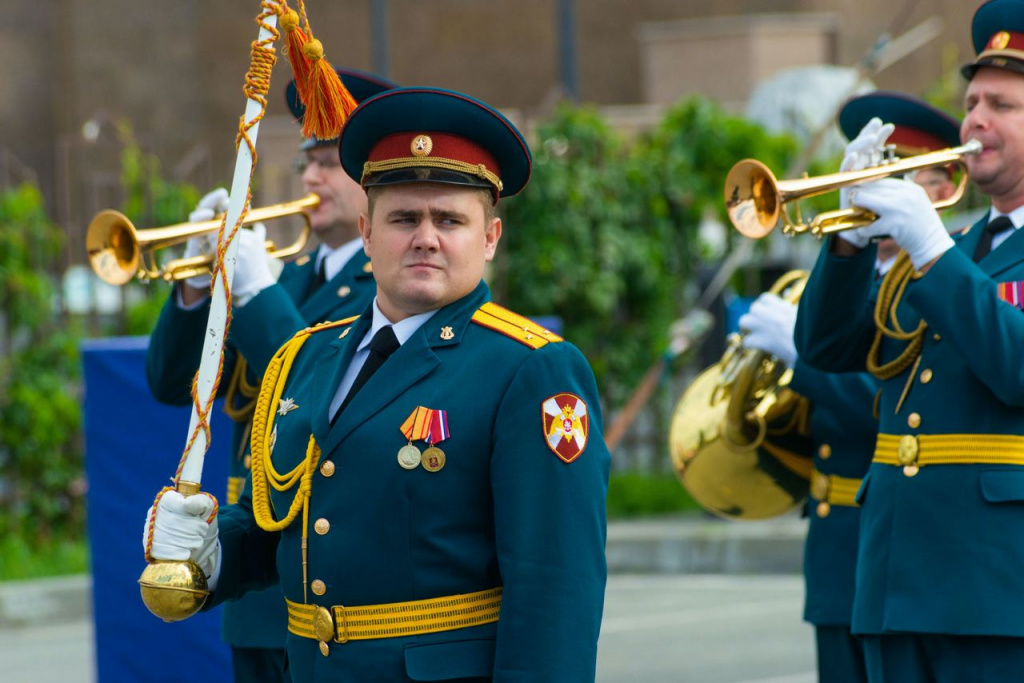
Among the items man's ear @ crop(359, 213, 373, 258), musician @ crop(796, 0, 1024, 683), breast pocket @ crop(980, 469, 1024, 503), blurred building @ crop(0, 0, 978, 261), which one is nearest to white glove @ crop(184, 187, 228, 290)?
man's ear @ crop(359, 213, 373, 258)

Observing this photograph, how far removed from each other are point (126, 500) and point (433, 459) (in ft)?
10.5

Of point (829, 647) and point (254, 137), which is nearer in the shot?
point (254, 137)

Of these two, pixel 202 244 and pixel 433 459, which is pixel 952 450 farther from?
pixel 202 244

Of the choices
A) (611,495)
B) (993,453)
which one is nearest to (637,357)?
(611,495)

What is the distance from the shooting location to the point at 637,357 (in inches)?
490

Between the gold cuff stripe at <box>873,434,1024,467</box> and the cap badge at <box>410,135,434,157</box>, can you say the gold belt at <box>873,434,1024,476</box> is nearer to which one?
the gold cuff stripe at <box>873,434,1024,467</box>

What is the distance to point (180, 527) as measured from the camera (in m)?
3.12

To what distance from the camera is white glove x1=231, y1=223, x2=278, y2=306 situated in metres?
4.32

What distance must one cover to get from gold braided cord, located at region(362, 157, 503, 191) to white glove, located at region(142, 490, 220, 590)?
67 cm

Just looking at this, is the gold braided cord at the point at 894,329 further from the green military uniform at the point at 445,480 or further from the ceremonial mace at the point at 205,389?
the ceremonial mace at the point at 205,389

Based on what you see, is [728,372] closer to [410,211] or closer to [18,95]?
[410,211]

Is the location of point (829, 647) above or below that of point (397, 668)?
below

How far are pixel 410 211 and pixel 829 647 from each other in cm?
225

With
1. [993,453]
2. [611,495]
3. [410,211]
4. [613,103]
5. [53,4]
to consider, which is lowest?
[611,495]
